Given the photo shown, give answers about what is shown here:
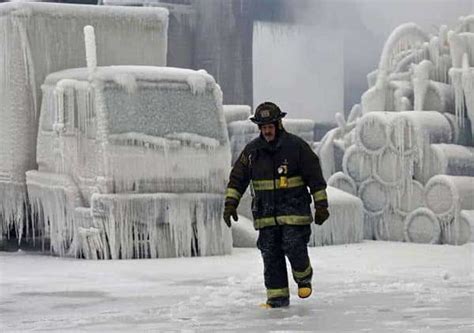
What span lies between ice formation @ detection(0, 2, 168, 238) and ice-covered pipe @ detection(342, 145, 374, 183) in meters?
4.86

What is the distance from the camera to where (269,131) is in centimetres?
1091

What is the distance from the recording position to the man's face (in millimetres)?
10891

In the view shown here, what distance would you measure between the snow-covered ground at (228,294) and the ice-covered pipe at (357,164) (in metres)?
3.43

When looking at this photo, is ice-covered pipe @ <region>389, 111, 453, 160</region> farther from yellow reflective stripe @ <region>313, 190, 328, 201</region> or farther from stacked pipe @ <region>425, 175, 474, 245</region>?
yellow reflective stripe @ <region>313, 190, 328, 201</region>

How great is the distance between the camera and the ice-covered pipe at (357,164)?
20781 mm

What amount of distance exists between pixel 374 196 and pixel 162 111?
5373 millimetres

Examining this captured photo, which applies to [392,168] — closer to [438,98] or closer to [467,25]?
[438,98]

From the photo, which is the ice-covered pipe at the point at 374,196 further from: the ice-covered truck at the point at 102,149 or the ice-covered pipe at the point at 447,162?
the ice-covered truck at the point at 102,149

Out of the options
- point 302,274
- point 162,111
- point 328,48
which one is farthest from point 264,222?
point 328,48

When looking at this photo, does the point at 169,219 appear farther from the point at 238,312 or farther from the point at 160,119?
the point at 238,312

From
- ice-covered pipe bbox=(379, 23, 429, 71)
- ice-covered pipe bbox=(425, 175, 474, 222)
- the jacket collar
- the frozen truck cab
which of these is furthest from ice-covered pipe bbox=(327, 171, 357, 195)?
the jacket collar

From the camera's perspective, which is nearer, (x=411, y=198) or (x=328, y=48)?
(x=411, y=198)

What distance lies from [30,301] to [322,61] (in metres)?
35.1

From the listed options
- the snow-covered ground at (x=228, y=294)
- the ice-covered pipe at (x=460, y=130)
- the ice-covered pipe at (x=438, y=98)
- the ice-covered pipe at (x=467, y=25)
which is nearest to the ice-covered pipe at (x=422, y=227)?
the ice-covered pipe at (x=460, y=130)
